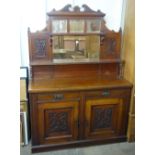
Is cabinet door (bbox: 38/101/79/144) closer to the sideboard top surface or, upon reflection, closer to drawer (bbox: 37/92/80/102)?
drawer (bbox: 37/92/80/102)

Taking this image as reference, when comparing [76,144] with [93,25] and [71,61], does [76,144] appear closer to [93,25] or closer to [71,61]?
[71,61]

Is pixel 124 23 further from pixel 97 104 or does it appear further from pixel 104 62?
pixel 97 104

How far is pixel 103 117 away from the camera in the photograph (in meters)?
2.36

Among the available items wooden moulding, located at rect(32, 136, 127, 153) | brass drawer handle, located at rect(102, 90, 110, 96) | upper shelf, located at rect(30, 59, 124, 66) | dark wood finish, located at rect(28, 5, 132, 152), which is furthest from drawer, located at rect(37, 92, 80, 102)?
wooden moulding, located at rect(32, 136, 127, 153)

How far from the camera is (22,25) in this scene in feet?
7.73

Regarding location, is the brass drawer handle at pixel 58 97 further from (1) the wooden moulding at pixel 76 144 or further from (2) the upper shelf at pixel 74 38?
(1) the wooden moulding at pixel 76 144

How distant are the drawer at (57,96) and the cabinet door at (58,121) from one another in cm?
6

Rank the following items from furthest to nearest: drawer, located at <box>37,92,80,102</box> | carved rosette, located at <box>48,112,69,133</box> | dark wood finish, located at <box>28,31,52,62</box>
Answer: dark wood finish, located at <box>28,31,52,62</box> → carved rosette, located at <box>48,112,69,133</box> → drawer, located at <box>37,92,80,102</box>

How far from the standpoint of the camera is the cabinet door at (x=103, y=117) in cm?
228

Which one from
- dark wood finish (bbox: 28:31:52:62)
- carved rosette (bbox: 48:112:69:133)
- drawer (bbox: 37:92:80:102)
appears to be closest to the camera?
drawer (bbox: 37:92:80:102)

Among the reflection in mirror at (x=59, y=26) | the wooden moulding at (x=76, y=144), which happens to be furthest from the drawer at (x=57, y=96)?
the reflection in mirror at (x=59, y=26)

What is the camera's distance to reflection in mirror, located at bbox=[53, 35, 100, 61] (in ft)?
7.79

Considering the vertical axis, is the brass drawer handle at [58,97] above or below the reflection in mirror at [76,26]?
below
